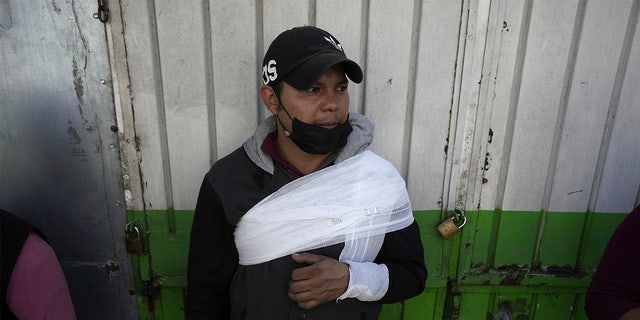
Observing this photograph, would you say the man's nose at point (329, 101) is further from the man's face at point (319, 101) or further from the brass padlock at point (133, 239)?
the brass padlock at point (133, 239)

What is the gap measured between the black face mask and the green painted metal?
35.7 inches

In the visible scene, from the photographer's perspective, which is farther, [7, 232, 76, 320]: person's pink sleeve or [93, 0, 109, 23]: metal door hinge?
[93, 0, 109, 23]: metal door hinge

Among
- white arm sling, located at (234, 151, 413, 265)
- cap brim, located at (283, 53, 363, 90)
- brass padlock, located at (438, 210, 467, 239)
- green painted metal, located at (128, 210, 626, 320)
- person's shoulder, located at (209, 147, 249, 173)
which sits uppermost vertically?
cap brim, located at (283, 53, 363, 90)

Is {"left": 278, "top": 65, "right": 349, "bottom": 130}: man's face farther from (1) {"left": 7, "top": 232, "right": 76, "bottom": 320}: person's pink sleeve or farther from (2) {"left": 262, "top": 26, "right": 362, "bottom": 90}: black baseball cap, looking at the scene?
(1) {"left": 7, "top": 232, "right": 76, "bottom": 320}: person's pink sleeve

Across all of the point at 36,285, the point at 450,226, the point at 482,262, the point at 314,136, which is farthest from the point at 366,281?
the point at 36,285

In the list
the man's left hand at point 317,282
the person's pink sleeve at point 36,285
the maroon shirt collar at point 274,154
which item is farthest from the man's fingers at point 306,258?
the person's pink sleeve at point 36,285

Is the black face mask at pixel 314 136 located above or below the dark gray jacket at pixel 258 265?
above

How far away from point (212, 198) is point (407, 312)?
1.46 metres

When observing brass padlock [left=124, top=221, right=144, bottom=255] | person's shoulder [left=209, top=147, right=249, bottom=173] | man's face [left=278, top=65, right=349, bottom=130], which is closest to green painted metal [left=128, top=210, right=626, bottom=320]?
brass padlock [left=124, top=221, right=144, bottom=255]

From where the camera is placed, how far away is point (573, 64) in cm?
212

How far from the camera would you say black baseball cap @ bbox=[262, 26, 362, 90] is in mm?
1520

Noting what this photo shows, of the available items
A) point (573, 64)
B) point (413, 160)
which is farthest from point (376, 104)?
point (573, 64)

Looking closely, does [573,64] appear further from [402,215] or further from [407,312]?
[407,312]

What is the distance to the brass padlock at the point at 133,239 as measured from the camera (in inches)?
87.7
